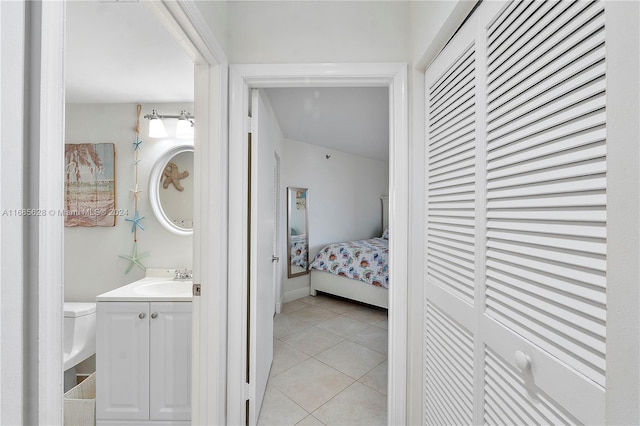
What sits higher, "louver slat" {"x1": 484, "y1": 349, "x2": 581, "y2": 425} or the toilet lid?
"louver slat" {"x1": 484, "y1": 349, "x2": 581, "y2": 425}

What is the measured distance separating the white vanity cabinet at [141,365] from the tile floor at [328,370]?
59 cm

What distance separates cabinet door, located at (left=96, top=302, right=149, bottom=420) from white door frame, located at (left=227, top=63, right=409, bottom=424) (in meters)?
0.69

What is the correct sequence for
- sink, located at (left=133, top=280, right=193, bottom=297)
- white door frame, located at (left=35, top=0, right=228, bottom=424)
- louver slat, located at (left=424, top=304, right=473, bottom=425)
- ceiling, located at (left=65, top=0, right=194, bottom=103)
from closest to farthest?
1. white door frame, located at (left=35, top=0, right=228, bottom=424)
2. louver slat, located at (left=424, top=304, right=473, bottom=425)
3. ceiling, located at (left=65, top=0, right=194, bottom=103)
4. sink, located at (left=133, top=280, right=193, bottom=297)

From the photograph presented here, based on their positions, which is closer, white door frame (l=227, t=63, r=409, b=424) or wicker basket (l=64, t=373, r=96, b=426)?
white door frame (l=227, t=63, r=409, b=424)

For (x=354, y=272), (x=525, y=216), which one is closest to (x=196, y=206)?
(x=525, y=216)

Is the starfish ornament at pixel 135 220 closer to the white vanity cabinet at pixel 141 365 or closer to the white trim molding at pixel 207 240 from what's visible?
the white vanity cabinet at pixel 141 365

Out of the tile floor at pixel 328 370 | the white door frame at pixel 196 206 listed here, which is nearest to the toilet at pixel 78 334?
the white door frame at pixel 196 206

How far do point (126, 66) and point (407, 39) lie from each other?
1688 mm

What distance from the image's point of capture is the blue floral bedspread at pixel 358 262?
3.71 meters

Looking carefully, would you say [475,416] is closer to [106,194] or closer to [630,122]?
[630,122]

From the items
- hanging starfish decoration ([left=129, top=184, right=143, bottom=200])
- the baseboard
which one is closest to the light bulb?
hanging starfish decoration ([left=129, top=184, right=143, bottom=200])

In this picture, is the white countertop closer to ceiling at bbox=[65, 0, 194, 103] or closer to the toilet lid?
the toilet lid

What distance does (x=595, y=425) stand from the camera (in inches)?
22.6

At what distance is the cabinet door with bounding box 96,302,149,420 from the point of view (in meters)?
1.77
